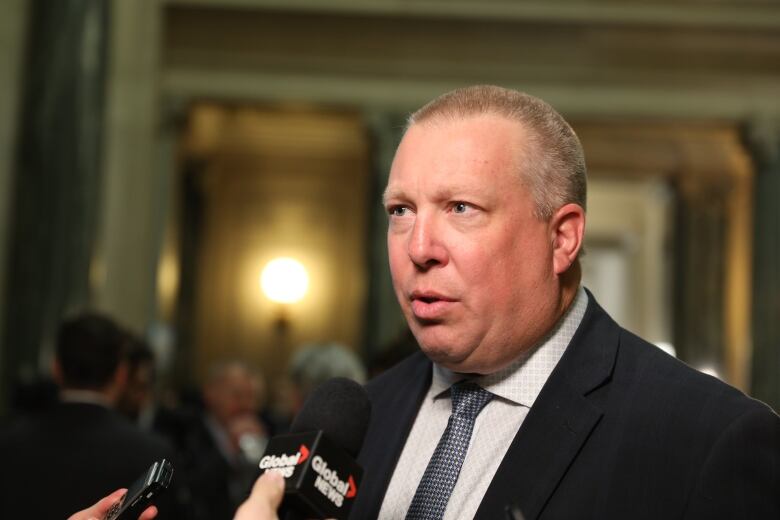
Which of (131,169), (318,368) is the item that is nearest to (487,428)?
(318,368)

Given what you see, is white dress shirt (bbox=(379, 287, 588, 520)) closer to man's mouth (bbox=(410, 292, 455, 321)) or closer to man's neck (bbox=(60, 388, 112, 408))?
man's mouth (bbox=(410, 292, 455, 321))

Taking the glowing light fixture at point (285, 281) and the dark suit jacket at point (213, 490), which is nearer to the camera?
the dark suit jacket at point (213, 490)

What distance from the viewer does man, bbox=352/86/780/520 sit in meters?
1.81

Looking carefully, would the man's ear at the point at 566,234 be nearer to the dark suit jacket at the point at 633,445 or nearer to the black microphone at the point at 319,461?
the dark suit jacket at the point at 633,445

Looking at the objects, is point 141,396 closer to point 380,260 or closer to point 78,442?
point 78,442

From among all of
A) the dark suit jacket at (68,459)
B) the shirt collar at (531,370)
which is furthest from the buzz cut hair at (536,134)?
the dark suit jacket at (68,459)

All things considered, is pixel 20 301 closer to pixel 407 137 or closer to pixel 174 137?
pixel 407 137

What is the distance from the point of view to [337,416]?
1.85 metres

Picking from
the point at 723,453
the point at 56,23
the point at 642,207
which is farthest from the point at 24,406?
the point at 642,207

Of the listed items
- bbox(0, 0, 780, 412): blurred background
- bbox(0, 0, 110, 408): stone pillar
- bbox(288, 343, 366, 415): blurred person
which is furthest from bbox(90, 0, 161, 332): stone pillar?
bbox(288, 343, 366, 415): blurred person

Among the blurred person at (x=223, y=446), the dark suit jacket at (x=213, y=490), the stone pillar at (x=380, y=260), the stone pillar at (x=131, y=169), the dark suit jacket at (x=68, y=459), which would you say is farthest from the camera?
the stone pillar at (x=380, y=260)

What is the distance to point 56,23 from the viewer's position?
610 cm

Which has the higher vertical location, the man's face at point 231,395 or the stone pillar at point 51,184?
the stone pillar at point 51,184

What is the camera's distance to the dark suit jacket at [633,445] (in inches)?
69.4
